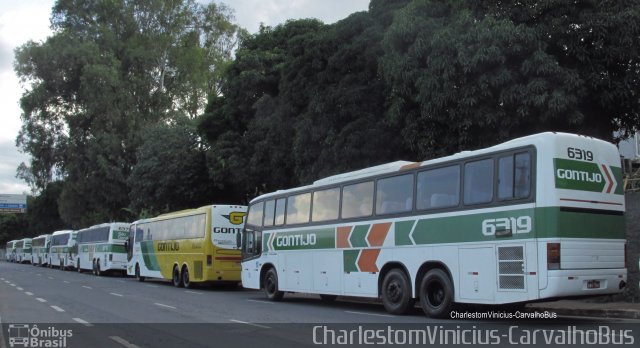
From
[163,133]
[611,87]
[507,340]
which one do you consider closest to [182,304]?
[507,340]

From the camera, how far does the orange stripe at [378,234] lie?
571 inches

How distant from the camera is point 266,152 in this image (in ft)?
86.7

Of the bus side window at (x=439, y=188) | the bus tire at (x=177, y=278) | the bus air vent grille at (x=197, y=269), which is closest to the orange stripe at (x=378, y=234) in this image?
the bus side window at (x=439, y=188)

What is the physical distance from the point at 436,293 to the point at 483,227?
211 cm

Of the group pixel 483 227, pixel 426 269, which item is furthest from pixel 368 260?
pixel 483 227

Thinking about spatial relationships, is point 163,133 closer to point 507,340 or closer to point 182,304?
point 182,304

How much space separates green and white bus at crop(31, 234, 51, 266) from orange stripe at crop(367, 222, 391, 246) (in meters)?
49.2

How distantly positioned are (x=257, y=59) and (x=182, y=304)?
1380 centimetres

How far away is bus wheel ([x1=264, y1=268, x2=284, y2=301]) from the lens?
18.8 metres

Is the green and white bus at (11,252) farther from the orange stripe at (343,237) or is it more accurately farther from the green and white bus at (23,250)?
the orange stripe at (343,237)

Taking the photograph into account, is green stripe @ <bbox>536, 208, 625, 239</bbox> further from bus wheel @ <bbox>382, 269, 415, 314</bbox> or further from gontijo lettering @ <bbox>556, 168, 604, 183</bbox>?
bus wheel @ <bbox>382, 269, 415, 314</bbox>

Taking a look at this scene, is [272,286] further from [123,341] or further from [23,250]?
[23,250]

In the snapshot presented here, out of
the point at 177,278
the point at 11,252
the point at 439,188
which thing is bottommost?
the point at 11,252

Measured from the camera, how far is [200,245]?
956 inches
